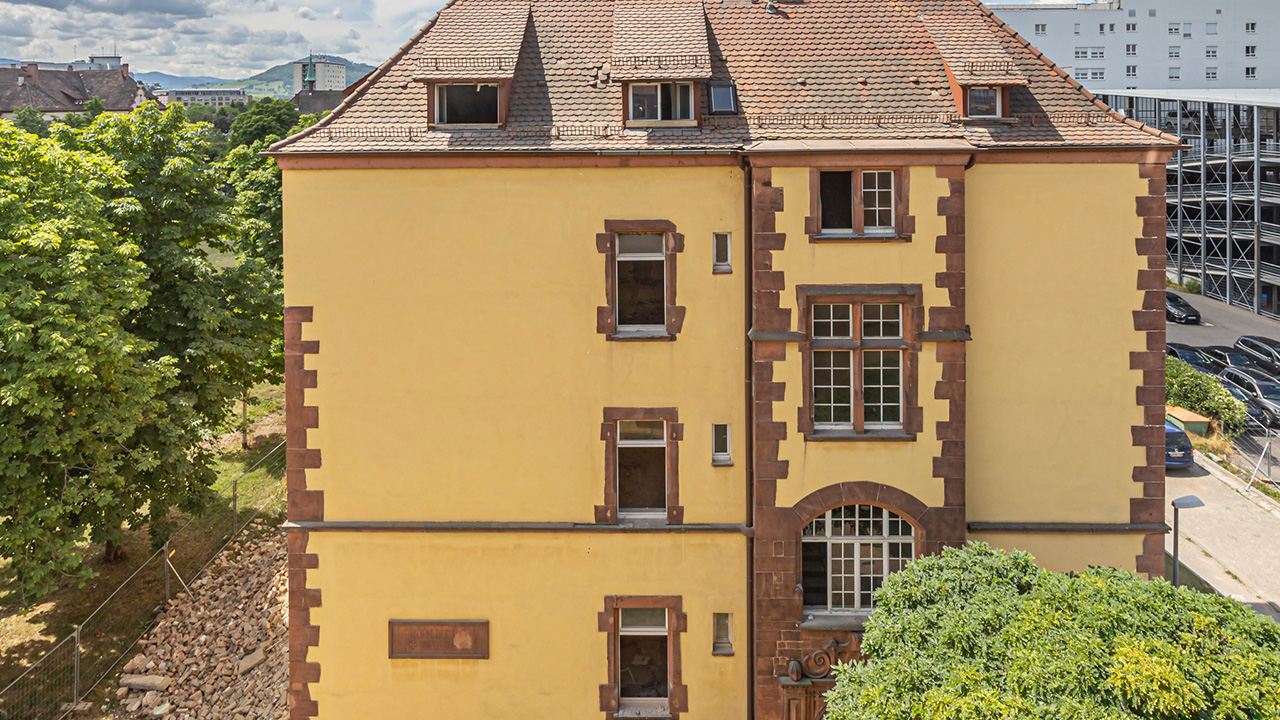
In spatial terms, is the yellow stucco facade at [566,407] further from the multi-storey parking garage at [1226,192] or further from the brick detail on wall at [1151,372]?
the multi-storey parking garage at [1226,192]

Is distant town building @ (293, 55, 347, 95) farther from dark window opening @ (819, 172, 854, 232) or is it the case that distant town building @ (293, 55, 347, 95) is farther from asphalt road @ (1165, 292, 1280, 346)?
dark window opening @ (819, 172, 854, 232)

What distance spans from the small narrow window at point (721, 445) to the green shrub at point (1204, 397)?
2769 centimetres

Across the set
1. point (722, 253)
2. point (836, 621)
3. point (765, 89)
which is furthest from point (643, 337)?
point (836, 621)

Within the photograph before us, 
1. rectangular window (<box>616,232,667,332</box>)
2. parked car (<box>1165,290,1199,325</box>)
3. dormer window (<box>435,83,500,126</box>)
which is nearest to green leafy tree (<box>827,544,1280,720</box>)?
rectangular window (<box>616,232,667,332</box>)

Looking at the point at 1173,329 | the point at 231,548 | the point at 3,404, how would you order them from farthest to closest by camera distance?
the point at 1173,329, the point at 231,548, the point at 3,404

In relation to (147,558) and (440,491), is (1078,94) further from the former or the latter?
(147,558)

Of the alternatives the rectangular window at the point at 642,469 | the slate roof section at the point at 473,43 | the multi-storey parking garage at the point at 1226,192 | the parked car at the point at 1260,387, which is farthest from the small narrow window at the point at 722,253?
the multi-storey parking garage at the point at 1226,192

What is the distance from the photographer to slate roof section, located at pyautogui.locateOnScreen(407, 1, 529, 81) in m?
15.7

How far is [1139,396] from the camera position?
15508mm

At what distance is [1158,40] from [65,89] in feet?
477

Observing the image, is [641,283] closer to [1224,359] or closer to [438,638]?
[438,638]

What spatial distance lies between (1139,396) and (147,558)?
2788 cm

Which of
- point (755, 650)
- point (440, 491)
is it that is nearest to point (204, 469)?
point (440, 491)

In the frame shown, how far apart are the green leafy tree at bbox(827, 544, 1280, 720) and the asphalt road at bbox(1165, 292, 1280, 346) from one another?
154 ft
